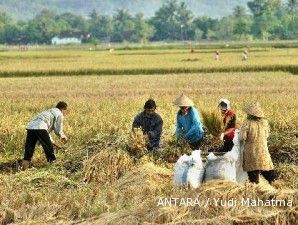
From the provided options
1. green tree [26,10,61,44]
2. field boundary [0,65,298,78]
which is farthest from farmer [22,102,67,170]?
green tree [26,10,61,44]

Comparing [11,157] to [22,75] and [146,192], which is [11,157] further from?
[22,75]

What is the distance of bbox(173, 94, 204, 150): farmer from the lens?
30.6ft

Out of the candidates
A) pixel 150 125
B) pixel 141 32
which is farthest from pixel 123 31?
pixel 150 125

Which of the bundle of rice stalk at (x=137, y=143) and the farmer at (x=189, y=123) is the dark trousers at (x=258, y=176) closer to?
the farmer at (x=189, y=123)

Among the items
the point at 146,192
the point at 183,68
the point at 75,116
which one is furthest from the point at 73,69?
the point at 146,192

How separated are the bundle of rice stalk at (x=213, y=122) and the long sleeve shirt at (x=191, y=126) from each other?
56 centimetres

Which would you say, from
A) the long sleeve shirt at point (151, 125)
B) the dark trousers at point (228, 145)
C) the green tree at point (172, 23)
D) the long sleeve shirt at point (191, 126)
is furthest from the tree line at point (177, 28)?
the dark trousers at point (228, 145)

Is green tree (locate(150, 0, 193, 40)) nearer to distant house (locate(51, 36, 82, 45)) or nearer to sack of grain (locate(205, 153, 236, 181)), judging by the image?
distant house (locate(51, 36, 82, 45))

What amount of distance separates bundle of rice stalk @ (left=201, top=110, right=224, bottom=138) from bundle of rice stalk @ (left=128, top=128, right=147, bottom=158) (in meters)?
1.16

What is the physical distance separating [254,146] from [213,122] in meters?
2.12

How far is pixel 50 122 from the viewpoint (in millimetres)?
10289

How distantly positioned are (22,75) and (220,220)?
2781cm

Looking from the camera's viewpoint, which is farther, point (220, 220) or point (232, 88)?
point (232, 88)

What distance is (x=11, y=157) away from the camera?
11.4 metres
